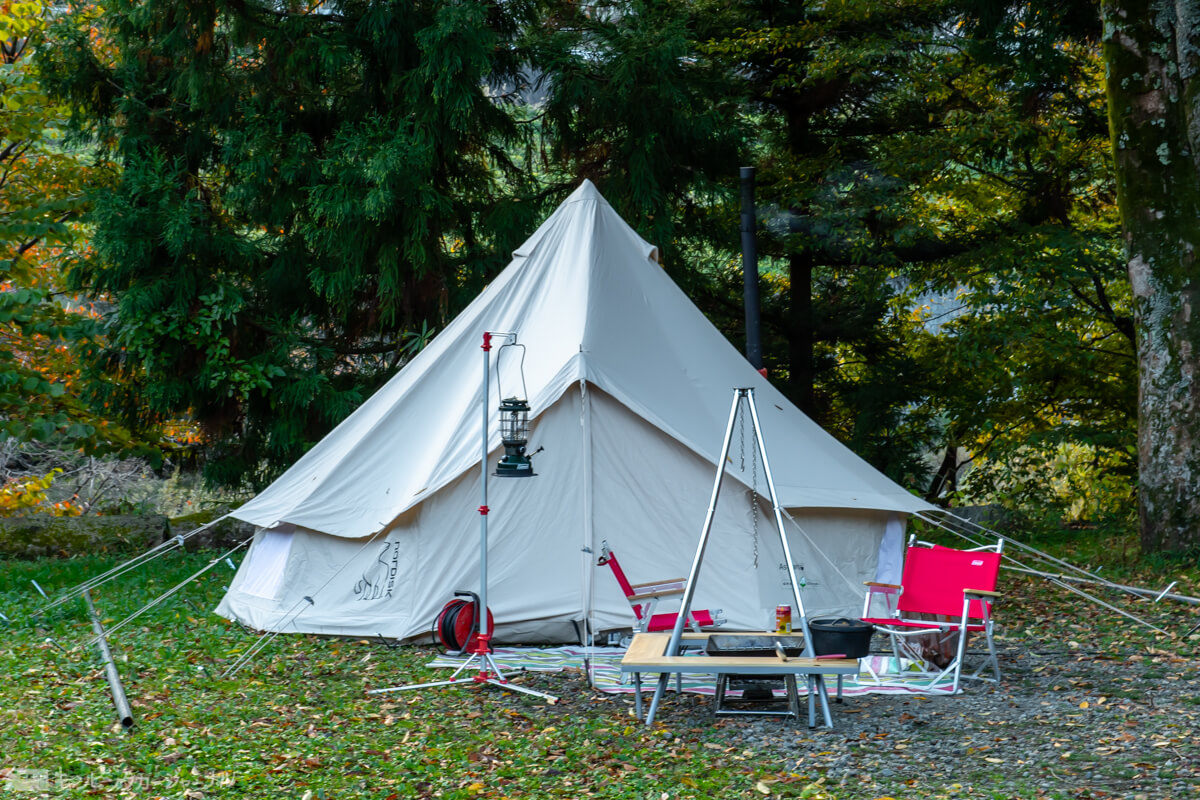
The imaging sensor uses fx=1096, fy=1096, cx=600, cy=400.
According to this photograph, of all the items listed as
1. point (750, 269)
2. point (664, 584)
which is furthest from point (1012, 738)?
point (750, 269)

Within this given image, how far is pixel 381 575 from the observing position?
7.46 m

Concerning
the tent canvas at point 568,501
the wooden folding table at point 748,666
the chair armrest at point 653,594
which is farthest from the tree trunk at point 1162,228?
the wooden folding table at point 748,666

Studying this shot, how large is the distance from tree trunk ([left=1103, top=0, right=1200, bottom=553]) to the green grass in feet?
7.55

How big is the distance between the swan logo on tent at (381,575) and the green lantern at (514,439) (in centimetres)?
145

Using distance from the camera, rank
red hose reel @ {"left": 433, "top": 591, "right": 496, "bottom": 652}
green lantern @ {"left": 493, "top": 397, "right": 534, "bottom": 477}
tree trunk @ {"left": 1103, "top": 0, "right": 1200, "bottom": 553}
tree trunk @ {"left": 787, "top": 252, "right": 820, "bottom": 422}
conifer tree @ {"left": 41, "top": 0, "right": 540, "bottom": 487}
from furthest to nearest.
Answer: tree trunk @ {"left": 787, "top": 252, "right": 820, "bottom": 422} < conifer tree @ {"left": 41, "top": 0, "right": 540, "bottom": 487} < tree trunk @ {"left": 1103, "top": 0, "right": 1200, "bottom": 553} < red hose reel @ {"left": 433, "top": 591, "right": 496, "bottom": 652} < green lantern @ {"left": 493, "top": 397, "right": 534, "bottom": 477}

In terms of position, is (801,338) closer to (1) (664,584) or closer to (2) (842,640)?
(1) (664,584)

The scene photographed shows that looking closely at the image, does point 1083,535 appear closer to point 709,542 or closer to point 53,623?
point 709,542

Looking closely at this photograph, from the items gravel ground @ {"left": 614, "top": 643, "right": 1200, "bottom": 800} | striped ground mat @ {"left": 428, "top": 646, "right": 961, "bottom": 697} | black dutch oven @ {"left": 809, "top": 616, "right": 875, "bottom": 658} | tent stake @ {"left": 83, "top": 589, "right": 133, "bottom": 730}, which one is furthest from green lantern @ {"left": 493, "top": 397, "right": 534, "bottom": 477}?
tent stake @ {"left": 83, "top": 589, "right": 133, "bottom": 730}

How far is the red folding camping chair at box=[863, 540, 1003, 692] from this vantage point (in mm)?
6059

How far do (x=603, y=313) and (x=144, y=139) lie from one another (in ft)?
22.5

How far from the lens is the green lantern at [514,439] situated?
6.30 metres

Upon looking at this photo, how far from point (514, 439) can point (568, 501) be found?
1.14m

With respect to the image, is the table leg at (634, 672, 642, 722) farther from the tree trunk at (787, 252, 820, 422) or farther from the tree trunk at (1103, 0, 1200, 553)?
the tree trunk at (787, 252, 820, 422)

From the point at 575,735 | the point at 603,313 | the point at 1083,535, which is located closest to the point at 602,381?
the point at 603,313
